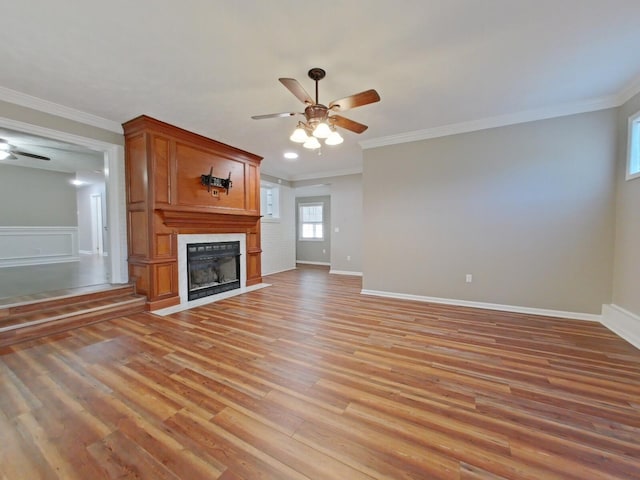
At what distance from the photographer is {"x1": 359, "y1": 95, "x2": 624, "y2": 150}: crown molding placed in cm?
330

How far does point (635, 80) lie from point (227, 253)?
5986mm

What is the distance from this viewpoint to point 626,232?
312 cm

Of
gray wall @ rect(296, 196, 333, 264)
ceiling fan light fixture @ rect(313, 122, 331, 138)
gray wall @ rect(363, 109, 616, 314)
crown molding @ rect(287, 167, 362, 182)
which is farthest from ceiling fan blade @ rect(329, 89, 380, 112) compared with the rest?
gray wall @ rect(296, 196, 333, 264)

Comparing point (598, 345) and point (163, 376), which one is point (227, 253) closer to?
point (163, 376)

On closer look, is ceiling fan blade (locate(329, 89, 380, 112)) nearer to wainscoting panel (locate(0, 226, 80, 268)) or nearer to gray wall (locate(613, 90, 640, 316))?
gray wall (locate(613, 90, 640, 316))

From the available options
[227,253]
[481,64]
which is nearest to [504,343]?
[481,64]

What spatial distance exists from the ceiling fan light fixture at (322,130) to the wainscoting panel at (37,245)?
8.11m

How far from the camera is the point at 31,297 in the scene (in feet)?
10.9

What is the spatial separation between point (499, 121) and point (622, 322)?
291 centimetres

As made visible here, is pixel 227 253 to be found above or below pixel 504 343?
above

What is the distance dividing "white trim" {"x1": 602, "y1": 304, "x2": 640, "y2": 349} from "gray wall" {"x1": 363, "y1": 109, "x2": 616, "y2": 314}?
5.3 inches

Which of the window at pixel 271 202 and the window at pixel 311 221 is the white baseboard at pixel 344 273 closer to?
the window at pixel 311 221

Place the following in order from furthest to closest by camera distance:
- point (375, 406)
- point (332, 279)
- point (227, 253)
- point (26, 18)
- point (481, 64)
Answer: point (332, 279)
point (227, 253)
point (481, 64)
point (26, 18)
point (375, 406)

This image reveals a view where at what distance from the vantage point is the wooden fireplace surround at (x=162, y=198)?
3791mm
